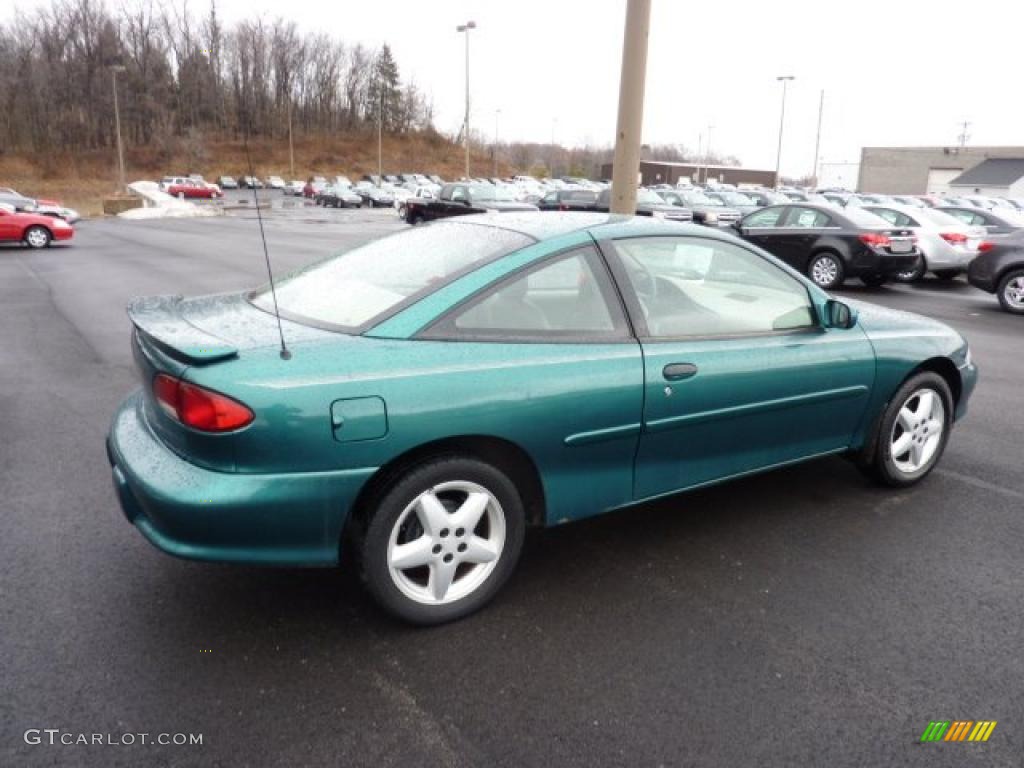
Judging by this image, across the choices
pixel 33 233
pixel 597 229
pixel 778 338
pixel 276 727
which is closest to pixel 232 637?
pixel 276 727

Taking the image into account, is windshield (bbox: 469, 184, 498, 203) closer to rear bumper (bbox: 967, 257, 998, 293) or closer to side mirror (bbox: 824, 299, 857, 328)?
rear bumper (bbox: 967, 257, 998, 293)

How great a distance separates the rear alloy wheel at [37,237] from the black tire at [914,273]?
772 inches

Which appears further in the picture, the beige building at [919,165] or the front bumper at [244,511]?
the beige building at [919,165]

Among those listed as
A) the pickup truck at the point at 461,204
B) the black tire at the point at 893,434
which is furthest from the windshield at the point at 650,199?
the black tire at the point at 893,434

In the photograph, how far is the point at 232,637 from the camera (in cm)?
288

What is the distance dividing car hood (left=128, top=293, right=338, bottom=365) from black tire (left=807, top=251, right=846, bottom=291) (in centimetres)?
1234

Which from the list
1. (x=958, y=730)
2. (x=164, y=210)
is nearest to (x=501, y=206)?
(x=958, y=730)

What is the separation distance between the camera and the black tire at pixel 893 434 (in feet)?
13.7

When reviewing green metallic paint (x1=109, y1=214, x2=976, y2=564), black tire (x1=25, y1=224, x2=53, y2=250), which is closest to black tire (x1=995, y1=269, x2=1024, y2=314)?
green metallic paint (x1=109, y1=214, x2=976, y2=564)

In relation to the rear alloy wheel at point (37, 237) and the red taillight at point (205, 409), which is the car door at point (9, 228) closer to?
the rear alloy wheel at point (37, 237)

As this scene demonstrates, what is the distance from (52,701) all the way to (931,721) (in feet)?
9.06

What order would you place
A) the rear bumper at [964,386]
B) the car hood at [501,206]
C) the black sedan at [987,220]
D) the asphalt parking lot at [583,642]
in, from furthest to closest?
the car hood at [501,206] → the black sedan at [987,220] → the rear bumper at [964,386] → the asphalt parking lot at [583,642]

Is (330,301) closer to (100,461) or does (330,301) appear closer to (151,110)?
(100,461)

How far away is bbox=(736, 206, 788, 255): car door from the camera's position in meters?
14.8
